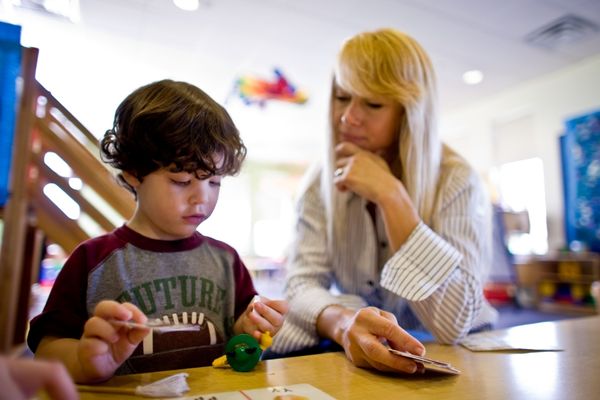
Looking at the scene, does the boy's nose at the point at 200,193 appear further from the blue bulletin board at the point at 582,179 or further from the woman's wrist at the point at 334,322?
the blue bulletin board at the point at 582,179

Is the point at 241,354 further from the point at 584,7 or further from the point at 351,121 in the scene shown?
the point at 584,7

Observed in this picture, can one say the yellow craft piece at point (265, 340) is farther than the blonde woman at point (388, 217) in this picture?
No

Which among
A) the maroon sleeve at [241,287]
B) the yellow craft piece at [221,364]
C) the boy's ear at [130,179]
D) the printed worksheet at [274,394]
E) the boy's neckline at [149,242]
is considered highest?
the boy's ear at [130,179]

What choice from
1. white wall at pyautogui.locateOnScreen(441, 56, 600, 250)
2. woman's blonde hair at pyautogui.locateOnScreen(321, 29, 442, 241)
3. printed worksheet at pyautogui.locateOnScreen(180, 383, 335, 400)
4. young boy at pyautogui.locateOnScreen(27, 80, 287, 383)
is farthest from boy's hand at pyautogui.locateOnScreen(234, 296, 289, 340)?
white wall at pyautogui.locateOnScreen(441, 56, 600, 250)

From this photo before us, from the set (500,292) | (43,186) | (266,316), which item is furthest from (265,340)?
(500,292)

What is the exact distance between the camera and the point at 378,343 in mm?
505

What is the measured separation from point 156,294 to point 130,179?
0.47 feet

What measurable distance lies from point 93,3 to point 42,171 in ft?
0.71

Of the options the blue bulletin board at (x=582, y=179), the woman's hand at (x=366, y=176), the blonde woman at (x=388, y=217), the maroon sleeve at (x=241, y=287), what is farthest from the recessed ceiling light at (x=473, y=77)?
the maroon sleeve at (x=241, y=287)

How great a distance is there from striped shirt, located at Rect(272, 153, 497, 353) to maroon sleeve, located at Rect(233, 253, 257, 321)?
6.1 inches

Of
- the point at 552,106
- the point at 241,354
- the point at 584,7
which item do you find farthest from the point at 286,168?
the point at 241,354

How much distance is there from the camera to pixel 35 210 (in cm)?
71

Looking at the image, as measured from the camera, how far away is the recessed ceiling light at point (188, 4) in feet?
2.05

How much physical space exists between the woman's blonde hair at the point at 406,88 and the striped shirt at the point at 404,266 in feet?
0.14
